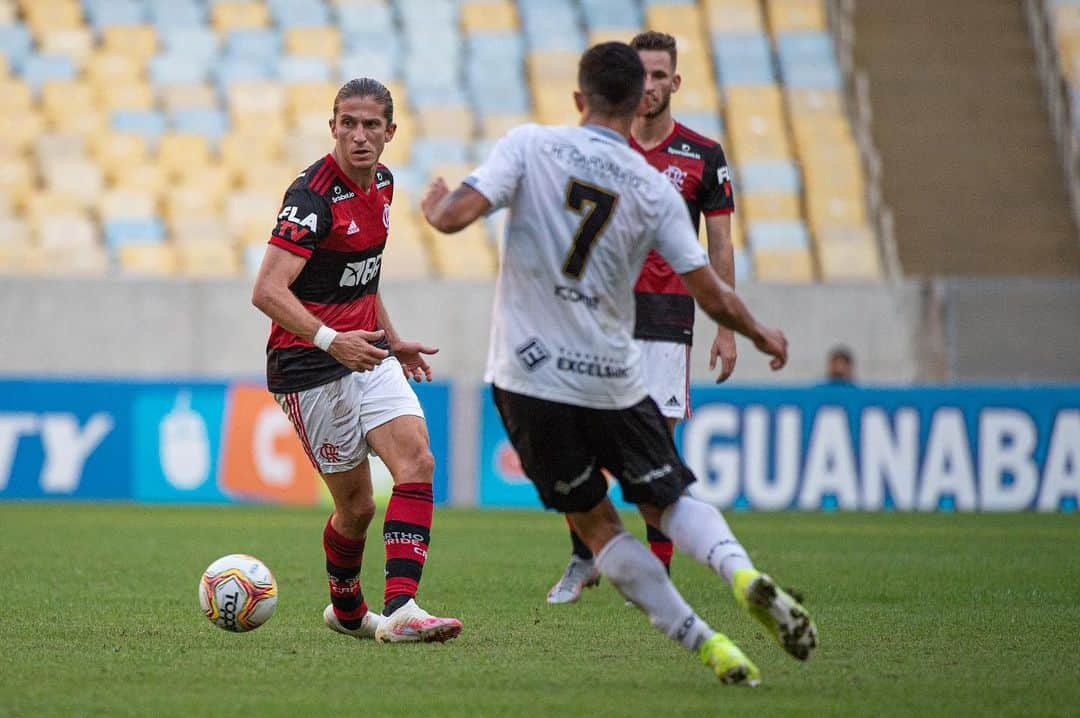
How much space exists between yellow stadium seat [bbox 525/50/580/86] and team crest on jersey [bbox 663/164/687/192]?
14180 mm

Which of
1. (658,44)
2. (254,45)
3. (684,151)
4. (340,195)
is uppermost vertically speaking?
(254,45)

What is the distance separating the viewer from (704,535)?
218 inches

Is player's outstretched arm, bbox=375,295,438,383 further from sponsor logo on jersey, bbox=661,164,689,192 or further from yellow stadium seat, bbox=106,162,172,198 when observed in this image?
yellow stadium seat, bbox=106,162,172,198

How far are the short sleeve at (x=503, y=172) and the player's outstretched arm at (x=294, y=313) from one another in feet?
3.44

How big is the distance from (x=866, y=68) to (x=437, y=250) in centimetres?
763

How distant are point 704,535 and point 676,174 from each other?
10.2ft

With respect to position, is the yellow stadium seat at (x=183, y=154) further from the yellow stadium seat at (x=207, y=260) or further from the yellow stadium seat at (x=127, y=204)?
the yellow stadium seat at (x=207, y=260)

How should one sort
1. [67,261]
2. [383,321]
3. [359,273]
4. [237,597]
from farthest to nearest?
[67,261]
[383,321]
[359,273]
[237,597]

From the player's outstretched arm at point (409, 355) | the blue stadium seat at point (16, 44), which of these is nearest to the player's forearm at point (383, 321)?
the player's outstretched arm at point (409, 355)

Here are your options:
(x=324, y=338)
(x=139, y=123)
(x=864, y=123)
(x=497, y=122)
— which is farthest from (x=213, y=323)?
(x=324, y=338)

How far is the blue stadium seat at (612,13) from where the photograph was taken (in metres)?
23.2

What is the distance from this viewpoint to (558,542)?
12.4 meters

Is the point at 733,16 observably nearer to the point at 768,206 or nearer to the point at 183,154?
the point at 768,206

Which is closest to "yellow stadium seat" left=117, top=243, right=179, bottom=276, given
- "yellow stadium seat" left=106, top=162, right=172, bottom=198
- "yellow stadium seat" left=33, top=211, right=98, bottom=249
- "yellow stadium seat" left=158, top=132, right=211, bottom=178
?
"yellow stadium seat" left=33, top=211, right=98, bottom=249
